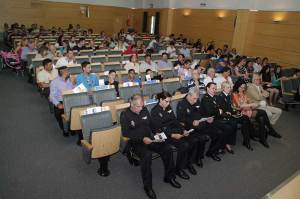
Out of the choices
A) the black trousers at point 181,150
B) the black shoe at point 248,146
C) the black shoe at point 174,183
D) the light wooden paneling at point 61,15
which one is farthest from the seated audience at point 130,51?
the light wooden paneling at point 61,15

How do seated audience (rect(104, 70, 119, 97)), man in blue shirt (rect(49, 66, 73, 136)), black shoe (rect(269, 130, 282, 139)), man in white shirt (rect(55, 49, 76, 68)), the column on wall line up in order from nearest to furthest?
1. man in blue shirt (rect(49, 66, 73, 136))
2. black shoe (rect(269, 130, 282, 139))
3. seated audience (rect(104, 70, 119, 97))
4. man in white shirt (rect(55, 49, 76, 68))
5. the column on wall

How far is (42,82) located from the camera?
6.80 meters

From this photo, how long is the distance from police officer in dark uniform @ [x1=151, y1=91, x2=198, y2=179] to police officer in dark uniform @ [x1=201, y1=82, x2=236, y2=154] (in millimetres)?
887

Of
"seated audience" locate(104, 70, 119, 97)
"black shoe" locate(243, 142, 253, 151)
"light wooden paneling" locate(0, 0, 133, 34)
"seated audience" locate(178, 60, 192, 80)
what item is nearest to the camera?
"black shoe" locate(243, 142, 253, 151)

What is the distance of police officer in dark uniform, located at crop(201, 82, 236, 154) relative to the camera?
17.1 ft

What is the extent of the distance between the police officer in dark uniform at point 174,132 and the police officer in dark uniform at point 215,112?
2.91 feet

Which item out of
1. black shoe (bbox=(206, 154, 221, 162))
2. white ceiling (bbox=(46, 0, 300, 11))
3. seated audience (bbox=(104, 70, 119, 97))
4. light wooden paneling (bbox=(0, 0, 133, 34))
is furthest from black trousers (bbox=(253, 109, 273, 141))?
light wooden paneling (bbox=(0, 0, 133, 34))

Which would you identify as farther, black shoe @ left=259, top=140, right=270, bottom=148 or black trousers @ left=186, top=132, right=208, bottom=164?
black shoe @ left=259, top=140, right=270, bottom=148

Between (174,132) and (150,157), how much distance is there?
89 cm

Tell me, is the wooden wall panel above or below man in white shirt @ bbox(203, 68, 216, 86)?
above

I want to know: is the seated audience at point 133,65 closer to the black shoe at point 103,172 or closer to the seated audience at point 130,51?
the seated audience at point 130,51

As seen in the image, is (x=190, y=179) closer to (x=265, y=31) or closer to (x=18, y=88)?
(x=18, y=88)

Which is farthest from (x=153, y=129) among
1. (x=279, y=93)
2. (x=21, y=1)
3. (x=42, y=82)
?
(x=21, y=1)

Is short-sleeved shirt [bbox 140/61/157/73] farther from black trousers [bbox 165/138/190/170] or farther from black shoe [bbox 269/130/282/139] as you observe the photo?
black trousers [bbox 165/138/190/170]
